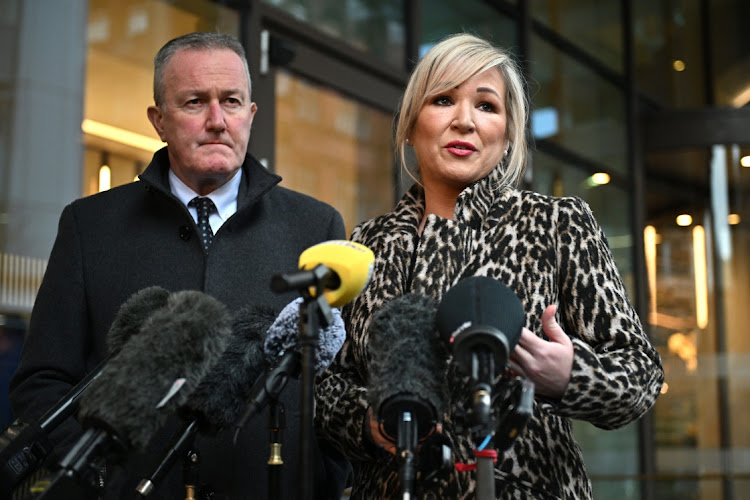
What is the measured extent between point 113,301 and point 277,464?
99 centimetres

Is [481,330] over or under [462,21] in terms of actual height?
under

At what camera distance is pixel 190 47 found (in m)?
2.67

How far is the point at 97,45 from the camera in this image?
4465 mm

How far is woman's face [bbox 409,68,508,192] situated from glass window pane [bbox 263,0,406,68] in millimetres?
3167

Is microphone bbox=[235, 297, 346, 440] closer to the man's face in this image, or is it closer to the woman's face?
the woman's face

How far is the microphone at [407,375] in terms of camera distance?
165 cm

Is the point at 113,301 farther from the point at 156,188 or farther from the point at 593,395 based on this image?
the point at 593,395

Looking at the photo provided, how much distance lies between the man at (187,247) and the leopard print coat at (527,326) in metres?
0.38

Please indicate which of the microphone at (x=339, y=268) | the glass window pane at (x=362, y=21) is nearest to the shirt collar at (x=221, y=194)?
the microphone at (x=339, y=268)

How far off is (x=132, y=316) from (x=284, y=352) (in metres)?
0.35

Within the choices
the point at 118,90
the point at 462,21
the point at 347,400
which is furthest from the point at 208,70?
the point at 462,21

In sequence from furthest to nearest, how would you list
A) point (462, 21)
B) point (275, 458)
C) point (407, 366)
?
1. point (462, 21)
2. point (275, 458)
3. point (407, 366)

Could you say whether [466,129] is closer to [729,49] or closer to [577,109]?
[577,109]

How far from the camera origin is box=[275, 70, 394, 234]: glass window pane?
534 cm
